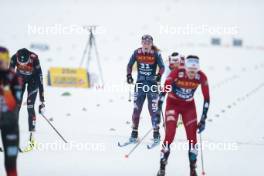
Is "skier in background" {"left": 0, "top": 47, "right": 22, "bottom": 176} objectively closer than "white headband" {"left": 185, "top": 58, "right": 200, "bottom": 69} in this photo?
Yes

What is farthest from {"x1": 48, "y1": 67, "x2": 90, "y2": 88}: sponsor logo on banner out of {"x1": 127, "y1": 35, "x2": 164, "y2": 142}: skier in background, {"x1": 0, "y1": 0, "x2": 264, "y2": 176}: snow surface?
{"x1": 127, "y1": 35, "x2": 164, "y2": 142}: skier in background

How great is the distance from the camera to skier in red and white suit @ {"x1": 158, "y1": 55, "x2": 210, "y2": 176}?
274 inches

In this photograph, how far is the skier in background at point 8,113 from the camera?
18.7 feet

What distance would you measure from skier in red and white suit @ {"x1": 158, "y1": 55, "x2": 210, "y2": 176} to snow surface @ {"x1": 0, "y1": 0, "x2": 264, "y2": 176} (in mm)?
949

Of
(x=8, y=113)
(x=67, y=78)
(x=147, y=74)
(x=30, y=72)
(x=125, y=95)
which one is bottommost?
(x=125, y=95)

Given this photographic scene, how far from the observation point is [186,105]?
715 cm

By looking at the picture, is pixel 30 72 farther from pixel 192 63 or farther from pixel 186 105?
pixel 192 63

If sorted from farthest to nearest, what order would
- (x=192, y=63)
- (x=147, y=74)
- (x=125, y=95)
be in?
(x=125, y=95) < (x=147, y=74) < (x=192, y=63)

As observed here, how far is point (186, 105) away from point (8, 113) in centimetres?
330

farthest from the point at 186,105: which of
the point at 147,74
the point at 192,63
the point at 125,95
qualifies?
the point at 125,95

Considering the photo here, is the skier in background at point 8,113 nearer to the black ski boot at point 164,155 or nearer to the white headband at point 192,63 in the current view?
the black ski boot at point 164,155

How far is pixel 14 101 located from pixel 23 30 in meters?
36.0

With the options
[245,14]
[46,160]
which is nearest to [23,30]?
[245,14]

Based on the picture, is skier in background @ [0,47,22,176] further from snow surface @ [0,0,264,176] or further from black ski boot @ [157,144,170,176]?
black ski boot @ [157,144,170,176]
